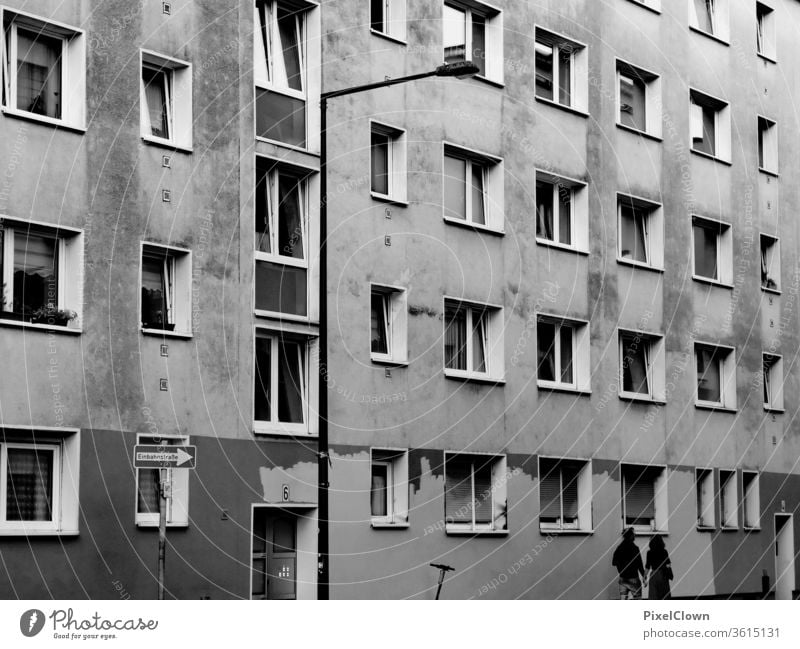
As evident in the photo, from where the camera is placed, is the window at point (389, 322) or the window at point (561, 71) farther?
the window at point (561, 71)

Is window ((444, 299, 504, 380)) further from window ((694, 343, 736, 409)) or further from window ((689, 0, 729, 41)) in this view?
window ((689, 0, 729, 41))

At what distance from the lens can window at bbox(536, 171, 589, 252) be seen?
36.8 meters

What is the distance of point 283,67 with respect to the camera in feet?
98.9

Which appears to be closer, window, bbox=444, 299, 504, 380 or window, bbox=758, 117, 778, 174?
window, bbox=444, 299, 504, 380

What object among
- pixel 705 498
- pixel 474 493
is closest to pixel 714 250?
pixel 705 498

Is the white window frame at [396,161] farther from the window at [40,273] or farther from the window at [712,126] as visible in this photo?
the window at [712,126]

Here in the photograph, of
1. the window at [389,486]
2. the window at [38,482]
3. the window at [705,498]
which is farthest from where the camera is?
the window at [705,498]

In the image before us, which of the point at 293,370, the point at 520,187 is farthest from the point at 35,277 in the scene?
the point at 520,187

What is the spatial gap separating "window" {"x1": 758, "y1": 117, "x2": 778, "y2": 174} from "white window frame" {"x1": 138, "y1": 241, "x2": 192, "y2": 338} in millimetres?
25009

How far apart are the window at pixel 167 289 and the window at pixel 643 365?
15.6 meters

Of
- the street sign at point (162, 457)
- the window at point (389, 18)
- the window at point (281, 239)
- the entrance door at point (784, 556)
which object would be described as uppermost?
the window at point (389, 18)

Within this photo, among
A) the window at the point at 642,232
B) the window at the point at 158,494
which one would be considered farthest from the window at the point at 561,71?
the window at the point at 158,494

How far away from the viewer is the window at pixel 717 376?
4253 centimetres
